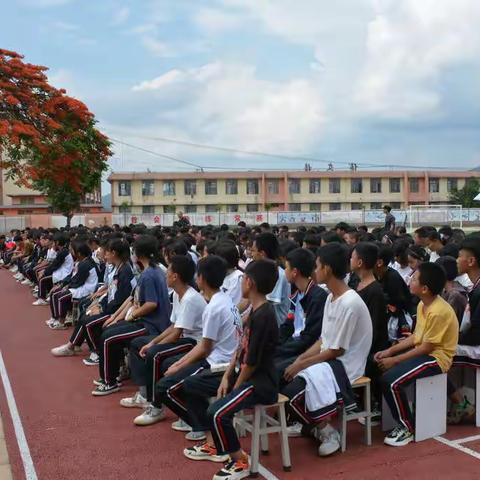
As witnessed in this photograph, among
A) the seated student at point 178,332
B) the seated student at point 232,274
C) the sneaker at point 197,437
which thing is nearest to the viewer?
the sneaker at point 197,437

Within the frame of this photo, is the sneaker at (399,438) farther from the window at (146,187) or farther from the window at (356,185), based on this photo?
the window at (356,185)

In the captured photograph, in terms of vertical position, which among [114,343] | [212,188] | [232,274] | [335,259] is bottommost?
[114,343]

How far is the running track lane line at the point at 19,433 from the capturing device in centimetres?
428

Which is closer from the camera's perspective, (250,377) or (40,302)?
(250,377)

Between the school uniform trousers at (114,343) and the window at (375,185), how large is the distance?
47.8 meters

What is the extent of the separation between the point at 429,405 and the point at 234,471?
64.8 inches

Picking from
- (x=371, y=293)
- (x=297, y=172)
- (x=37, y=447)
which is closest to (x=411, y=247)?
(x=371, y=293)

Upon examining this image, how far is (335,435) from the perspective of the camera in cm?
438

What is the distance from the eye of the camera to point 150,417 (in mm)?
5141

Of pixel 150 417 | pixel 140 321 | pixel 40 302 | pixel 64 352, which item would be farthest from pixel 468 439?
pixel 40 302

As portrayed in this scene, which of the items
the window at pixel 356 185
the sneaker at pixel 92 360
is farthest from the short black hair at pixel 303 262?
the window at pixel 356 185

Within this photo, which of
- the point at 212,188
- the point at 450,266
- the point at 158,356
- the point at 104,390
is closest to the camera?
the point at 158,356

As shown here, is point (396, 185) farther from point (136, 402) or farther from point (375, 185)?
point (136, 402)

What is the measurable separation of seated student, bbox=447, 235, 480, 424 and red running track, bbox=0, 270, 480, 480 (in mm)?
136
